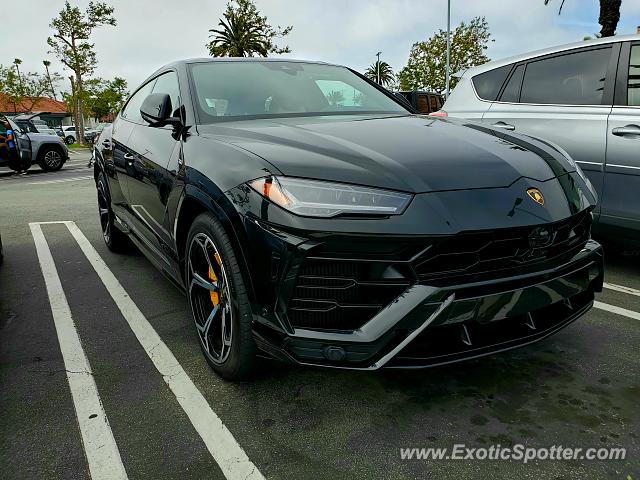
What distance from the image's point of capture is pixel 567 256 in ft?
7.08

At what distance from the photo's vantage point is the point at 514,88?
15.2 feet

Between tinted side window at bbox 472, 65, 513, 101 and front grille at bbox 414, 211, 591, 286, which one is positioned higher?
tinted side window at bbox 472, 65, 513, 101

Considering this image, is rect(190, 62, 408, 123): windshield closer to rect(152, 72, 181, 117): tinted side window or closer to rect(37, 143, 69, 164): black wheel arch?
rect(152, 72, 181, 117): tinted side window

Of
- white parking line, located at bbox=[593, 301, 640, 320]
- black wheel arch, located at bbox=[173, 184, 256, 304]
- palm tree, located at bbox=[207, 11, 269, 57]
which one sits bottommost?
white parking line, located at bbox=[593, 301, 640, 320]

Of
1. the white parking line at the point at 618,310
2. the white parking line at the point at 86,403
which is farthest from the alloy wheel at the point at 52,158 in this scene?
the white parking line at the point at 618,310

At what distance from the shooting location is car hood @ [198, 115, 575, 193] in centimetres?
196

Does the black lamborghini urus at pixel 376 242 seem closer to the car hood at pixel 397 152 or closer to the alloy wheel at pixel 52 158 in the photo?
the car hood at pixel 397 152

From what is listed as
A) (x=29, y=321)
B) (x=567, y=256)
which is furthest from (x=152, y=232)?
(x=567, y=256)

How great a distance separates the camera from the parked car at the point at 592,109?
147 inches

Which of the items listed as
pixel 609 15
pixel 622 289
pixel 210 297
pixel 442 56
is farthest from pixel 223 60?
pixel 442 56

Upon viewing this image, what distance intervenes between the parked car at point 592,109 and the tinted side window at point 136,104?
254 cm

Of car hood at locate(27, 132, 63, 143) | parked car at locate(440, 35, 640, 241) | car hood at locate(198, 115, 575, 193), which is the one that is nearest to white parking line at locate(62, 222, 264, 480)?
car hood at locate(198, 115, 575, 193)

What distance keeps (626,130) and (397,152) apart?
2486mm

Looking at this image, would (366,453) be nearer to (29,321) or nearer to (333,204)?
(333,204)
